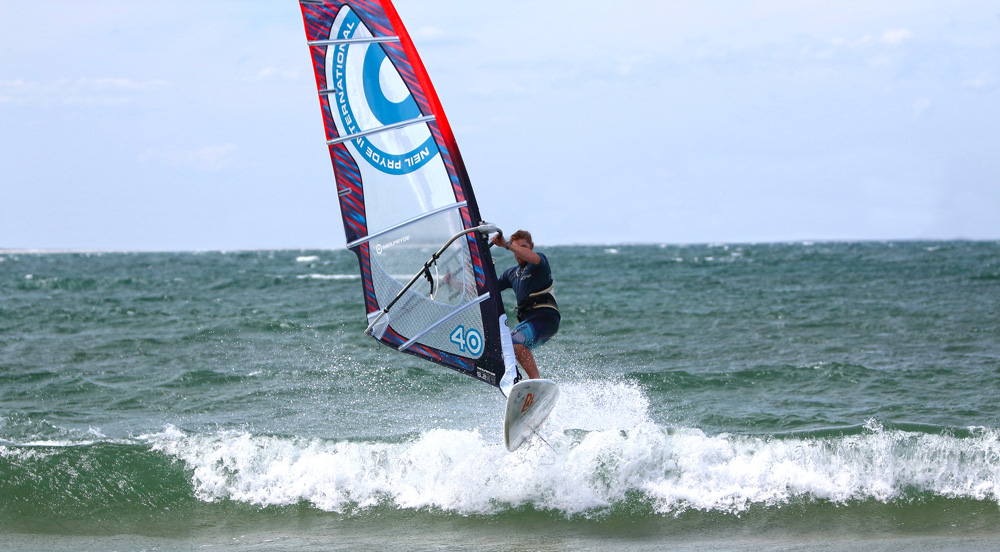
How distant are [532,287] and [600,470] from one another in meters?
1.72

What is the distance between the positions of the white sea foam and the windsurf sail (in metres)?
1.28

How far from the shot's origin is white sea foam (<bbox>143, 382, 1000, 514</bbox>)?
6441mm

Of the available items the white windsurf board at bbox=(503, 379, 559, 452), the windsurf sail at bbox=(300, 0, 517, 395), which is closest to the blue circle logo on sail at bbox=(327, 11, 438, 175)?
the windsurf sail at bbox=(300, 0, 517, 395)

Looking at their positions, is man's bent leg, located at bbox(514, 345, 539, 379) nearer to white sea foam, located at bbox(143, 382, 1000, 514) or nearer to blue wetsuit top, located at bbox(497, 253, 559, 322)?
blue wetsuit top, located at bbox(497, 253, 559, 322)

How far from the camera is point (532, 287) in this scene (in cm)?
588

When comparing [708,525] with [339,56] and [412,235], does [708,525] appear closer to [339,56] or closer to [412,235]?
[412,235]

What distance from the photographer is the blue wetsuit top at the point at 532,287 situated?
5.84m

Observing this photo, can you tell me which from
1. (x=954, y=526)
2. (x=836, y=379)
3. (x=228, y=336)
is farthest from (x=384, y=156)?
(x=228, y=336)

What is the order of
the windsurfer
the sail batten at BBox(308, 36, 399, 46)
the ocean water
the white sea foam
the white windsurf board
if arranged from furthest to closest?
the white sea foam < the ocean water < the windsurfer < the white windsurf board < the sail batten at BBox(308, 36, 399, 46)

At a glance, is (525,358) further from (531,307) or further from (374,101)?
(374,101)

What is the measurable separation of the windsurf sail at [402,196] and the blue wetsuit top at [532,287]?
0.39 metres

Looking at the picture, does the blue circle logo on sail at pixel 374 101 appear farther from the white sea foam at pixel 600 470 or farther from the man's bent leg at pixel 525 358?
the white sea foam at pixel 600 470

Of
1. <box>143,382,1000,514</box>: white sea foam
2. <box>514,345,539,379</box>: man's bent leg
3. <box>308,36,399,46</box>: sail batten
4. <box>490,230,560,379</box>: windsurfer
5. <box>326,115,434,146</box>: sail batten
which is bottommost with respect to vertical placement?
<box>143,382,1000,514</box>: white sea foam

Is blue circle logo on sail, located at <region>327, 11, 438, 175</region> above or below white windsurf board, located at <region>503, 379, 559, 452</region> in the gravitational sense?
above
